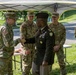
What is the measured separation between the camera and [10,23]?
Answer: 686 cm

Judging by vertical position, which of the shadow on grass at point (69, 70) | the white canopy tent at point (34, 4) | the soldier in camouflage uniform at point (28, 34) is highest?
the white canopy tent at point (34, 4)

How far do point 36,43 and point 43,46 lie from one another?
24 cm

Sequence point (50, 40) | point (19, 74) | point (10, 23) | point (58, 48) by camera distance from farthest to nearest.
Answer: point (19, 74) → point (58, 48) → point (10, 23) → point (50, 40)

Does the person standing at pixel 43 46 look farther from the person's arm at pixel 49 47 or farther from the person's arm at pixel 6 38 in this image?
the person's arm at pixel 6 38

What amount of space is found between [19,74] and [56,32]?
82.2 inches

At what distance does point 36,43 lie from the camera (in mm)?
6258

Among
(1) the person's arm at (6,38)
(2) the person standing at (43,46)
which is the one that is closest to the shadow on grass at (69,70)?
(1) the person's arm at (6,38)

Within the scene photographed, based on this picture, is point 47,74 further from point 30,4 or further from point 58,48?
point 30,4

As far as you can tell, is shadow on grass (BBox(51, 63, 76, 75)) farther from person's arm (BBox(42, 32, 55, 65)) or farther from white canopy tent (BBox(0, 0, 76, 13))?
person's arm (BBox(42, 32, 55, 65))

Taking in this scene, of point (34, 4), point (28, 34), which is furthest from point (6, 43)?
point (34, 4)

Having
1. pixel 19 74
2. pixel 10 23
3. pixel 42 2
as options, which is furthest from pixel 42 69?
pixel 19 74

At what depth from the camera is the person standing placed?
592cm

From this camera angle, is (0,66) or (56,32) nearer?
(0,66)

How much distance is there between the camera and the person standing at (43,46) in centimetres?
592
